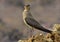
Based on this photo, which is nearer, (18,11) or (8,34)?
(8,34)

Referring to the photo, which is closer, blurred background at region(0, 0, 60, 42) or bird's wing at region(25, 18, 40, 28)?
bird's wing at region(25, 18, 40, 28)

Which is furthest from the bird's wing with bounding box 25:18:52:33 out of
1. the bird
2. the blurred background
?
the blurred background

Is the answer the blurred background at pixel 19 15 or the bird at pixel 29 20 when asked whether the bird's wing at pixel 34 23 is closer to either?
the bird at pixel 29 20

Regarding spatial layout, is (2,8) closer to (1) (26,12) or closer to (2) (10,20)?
(2) (10,20)

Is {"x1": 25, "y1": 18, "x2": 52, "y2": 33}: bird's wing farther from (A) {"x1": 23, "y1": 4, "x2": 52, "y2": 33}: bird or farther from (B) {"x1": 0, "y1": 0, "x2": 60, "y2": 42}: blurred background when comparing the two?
(B) {"x1": 0, "y1": 0, "x2": 60, "y2": 42}: blurred background

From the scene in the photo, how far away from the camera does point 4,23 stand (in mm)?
26000

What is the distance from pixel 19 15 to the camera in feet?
86.8

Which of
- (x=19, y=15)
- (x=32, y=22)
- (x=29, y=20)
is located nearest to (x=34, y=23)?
→ (x=32, y=22)

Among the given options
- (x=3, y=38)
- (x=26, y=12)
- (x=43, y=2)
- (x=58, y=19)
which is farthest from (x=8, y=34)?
(x=26, y=12)

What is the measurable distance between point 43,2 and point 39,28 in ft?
55.9

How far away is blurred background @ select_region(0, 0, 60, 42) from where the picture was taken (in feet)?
80.2

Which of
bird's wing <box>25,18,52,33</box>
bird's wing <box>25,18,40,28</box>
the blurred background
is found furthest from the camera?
the blurred background

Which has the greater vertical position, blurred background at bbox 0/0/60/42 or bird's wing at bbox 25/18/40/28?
bird's wing at bbox 25/18/40/28

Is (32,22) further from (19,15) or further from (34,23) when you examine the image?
(19,15)
